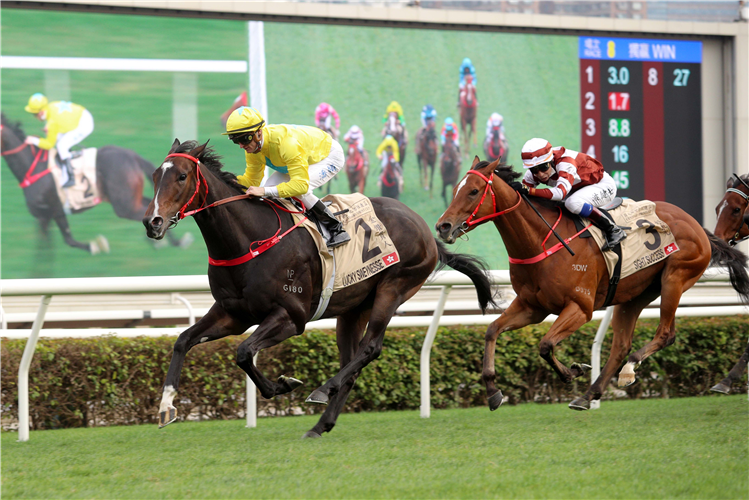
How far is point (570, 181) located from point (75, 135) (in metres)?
6.71

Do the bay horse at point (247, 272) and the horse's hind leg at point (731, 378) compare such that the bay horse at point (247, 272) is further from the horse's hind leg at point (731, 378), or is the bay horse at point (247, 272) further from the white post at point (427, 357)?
the horse's hind leg at point (731, 378)

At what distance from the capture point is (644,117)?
11.0 metres

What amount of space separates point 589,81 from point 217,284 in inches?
328

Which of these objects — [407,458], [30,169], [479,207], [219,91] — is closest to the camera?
[407,458]

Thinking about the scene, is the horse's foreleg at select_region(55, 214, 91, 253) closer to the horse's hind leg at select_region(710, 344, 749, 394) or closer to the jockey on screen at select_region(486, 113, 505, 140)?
the jockey on screen at select_region(486, 113, 505, 140)

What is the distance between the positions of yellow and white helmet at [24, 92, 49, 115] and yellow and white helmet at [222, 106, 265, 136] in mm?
6397

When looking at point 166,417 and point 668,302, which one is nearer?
point 166,417

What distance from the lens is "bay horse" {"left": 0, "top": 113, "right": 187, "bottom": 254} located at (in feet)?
30.4

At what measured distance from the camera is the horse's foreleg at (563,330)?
4.12 metres

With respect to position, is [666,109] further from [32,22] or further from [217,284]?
[217,284]

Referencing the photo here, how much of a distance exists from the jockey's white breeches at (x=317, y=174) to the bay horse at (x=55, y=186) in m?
5.69

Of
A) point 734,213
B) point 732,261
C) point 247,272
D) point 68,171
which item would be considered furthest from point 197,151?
point 68,171

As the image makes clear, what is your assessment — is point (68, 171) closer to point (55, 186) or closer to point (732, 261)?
point (55, 186)

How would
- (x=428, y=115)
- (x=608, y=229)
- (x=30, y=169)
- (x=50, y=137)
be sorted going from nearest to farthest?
(x=608, y=229), (x=30, y=169), (x=50, y=137), (x=428, y=115)
